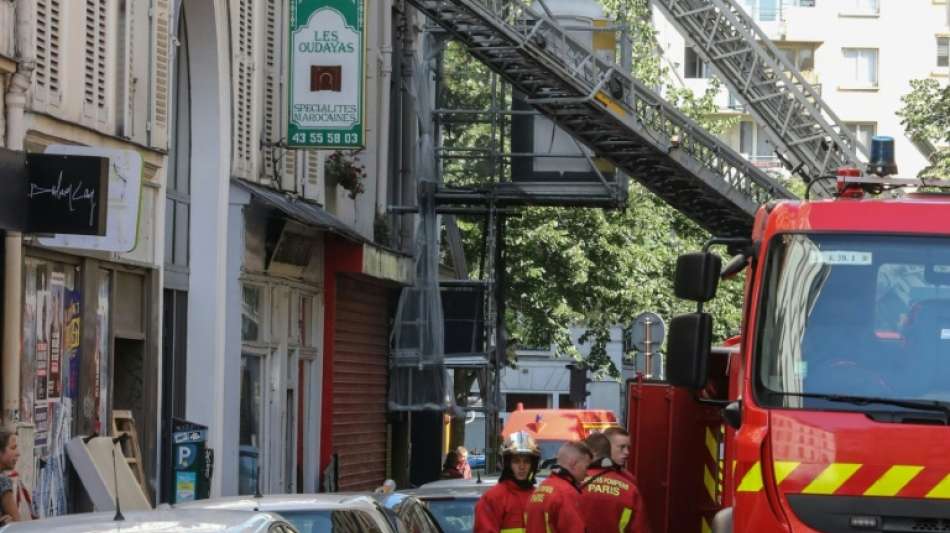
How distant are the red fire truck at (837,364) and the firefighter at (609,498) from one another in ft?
4.93

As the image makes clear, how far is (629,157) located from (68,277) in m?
12.6

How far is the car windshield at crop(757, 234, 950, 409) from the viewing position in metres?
9.80

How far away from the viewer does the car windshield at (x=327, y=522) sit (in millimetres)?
10430

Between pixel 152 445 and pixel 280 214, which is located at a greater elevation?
pixel 280 214

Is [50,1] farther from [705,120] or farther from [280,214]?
[705,120]

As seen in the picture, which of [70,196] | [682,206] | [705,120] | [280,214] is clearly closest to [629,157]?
[682,206]

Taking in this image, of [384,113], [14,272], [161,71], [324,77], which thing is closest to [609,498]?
[14,272]

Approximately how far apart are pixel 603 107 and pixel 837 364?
1708 centimetres

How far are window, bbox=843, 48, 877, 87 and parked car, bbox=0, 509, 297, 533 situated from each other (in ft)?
208

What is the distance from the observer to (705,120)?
46062mm

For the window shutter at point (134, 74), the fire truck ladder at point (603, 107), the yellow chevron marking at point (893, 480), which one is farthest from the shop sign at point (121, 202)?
the fire truck ladder at point (603, 107)

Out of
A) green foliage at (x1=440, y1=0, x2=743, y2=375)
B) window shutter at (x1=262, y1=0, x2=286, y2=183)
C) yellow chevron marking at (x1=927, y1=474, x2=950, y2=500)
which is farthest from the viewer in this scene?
green foliage at (x1=440, y1=0, x2=743, y2=375)

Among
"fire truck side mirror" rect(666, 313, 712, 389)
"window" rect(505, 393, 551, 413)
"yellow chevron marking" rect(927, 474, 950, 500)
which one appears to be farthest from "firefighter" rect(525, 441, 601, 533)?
"window" rect(505, 393, 551, 413)

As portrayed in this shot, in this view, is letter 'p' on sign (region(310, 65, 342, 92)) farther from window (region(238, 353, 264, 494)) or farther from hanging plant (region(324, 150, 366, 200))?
hanging plant (region(324, 150, 366, 200))
